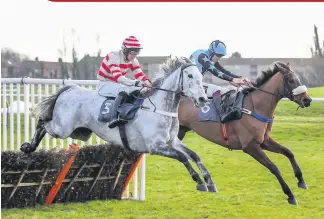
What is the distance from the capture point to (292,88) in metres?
7.12

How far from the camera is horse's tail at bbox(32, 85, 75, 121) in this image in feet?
22.2

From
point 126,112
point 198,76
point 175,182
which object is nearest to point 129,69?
point 126,112

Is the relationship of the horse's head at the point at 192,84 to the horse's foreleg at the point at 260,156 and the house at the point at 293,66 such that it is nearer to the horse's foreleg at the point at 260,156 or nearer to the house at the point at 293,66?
the horse's foreleg at the point at 260,156

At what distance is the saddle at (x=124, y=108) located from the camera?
6.12m

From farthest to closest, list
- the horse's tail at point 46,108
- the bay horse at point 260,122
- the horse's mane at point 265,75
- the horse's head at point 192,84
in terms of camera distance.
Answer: the horse's mane at point 265,75
the bay horse at point 260,122
the horse's tail at point 46,108
the horse's head at point 192,84

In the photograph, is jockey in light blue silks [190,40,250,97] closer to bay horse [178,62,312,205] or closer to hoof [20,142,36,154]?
bay horse [178,62,312,205]

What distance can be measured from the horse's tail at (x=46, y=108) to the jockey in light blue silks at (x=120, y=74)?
67 centimetres

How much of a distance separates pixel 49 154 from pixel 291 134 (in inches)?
446

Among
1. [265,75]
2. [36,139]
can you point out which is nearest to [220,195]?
[265,75]

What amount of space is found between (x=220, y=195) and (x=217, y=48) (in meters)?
2.88

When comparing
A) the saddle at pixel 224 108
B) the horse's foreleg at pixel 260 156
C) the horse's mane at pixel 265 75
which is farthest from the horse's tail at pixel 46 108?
the horse's mane at pixel 265 75

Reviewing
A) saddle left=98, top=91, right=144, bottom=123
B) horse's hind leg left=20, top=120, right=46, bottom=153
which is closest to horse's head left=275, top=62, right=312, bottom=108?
saddle left=98, top=91, right=144, bottom=123

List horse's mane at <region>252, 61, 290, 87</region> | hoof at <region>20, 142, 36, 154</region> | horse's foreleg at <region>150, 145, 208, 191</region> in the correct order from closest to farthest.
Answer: horse's foreleg at <region>150, 145, 208, 191</region> < hoof at <region>20, 142, 36, 154</region> < horse's mane at <region>252, 61, 290, 87</region>

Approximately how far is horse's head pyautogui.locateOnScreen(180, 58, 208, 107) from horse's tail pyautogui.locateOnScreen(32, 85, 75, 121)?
5.22 ft
